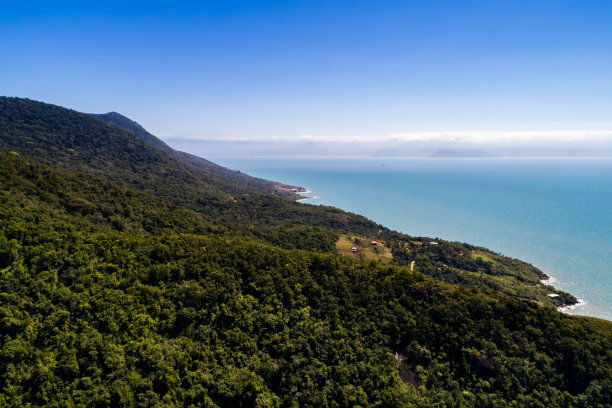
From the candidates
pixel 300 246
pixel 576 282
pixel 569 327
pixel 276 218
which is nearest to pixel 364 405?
pixel 569 327

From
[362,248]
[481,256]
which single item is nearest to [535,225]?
[481,256]

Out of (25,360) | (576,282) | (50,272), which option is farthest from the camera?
(576,282)

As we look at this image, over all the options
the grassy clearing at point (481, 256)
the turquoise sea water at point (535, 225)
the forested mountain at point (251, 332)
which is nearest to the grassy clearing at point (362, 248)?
the grassy clearing at point (481, 256)

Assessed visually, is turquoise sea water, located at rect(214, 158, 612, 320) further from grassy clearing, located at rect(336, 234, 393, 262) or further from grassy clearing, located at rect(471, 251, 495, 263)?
grassy clearing, located at rect(336, 234, 393, 262)

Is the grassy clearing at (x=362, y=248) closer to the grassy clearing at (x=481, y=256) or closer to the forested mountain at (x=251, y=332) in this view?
the grassy clearing at (x=481, y=256)

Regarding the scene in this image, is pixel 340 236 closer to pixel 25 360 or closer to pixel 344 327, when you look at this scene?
pixel 344 327

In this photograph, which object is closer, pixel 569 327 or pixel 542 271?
pixel 569 327

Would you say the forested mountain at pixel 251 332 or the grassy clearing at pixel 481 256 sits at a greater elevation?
the forested mountain at pixel 251 332

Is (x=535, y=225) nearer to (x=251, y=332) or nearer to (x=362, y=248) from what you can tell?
(x=362, y=248)
